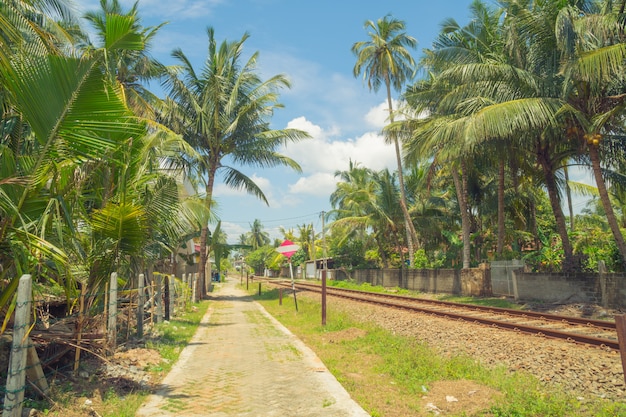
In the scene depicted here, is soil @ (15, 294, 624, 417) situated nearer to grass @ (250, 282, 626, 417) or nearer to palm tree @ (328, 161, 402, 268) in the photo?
grass @ (250, 282, 626, 417)

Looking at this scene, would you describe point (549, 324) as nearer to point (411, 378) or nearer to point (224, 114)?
point (411, 378)

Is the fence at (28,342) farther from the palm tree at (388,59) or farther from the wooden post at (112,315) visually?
the palm tree at (388,59)

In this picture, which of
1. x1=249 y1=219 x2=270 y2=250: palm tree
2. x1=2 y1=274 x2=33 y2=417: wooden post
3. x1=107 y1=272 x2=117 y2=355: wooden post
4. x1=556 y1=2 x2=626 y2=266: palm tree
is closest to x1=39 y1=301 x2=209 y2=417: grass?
x1=107 y1=272 x2=117 y2=355: wooden post

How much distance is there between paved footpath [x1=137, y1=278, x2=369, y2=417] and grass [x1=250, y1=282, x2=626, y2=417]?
335mm

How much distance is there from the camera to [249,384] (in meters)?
6.19

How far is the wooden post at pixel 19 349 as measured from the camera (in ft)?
11.8

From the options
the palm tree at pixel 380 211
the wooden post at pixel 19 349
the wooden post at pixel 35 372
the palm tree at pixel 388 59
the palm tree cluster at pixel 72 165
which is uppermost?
the palm tree at pixel 388 59

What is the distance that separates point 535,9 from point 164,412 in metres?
15.8

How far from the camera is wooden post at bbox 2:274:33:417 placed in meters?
3.60

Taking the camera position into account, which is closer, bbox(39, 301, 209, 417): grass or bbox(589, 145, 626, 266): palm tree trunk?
bbox(39, 301, 209, 417): grass

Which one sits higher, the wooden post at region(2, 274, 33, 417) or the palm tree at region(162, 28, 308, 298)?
the palm tree at region(162, 28, 308, 298)

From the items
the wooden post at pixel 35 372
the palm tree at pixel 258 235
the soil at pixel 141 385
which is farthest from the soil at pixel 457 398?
the palm tree at pixel 258 235

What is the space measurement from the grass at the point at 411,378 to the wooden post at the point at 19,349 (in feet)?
11.1

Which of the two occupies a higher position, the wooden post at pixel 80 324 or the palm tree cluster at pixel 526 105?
the palm tree cluster at pixel 526 105
